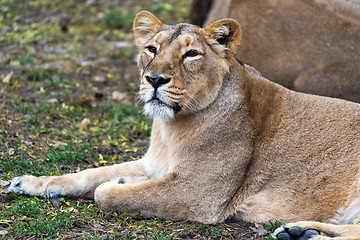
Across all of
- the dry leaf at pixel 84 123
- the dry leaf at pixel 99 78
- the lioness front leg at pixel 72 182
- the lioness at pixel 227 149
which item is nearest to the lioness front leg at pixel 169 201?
the lioness at pixel 227 149

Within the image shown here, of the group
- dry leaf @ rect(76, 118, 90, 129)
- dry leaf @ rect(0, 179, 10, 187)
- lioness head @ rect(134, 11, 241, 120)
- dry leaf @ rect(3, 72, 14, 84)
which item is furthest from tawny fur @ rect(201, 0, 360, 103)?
dry leaf @ rect(0, 179, 10, 187)

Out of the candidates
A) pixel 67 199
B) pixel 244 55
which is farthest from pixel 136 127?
pixel 67 199

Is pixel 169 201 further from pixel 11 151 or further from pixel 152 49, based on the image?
pixel 11 151

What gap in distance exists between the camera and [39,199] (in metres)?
5.27

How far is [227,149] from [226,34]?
3.58 feet

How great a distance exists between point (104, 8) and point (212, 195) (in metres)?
8.20

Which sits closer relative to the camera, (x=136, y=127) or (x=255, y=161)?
(x=255, y=161)

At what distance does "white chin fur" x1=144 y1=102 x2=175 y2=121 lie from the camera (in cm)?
495

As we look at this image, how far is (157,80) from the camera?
4879mm

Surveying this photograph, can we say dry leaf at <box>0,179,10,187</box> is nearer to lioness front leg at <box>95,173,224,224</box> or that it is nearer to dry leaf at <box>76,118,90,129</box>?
lioness front leg at <box>95,173,224,224</box>

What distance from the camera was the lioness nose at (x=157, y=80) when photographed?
16.0ft

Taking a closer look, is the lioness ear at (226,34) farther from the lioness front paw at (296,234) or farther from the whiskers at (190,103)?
the lioness front paw at (296,234)

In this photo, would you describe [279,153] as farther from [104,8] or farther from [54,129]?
[104,8]

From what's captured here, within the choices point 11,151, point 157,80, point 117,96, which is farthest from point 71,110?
point 157,80
